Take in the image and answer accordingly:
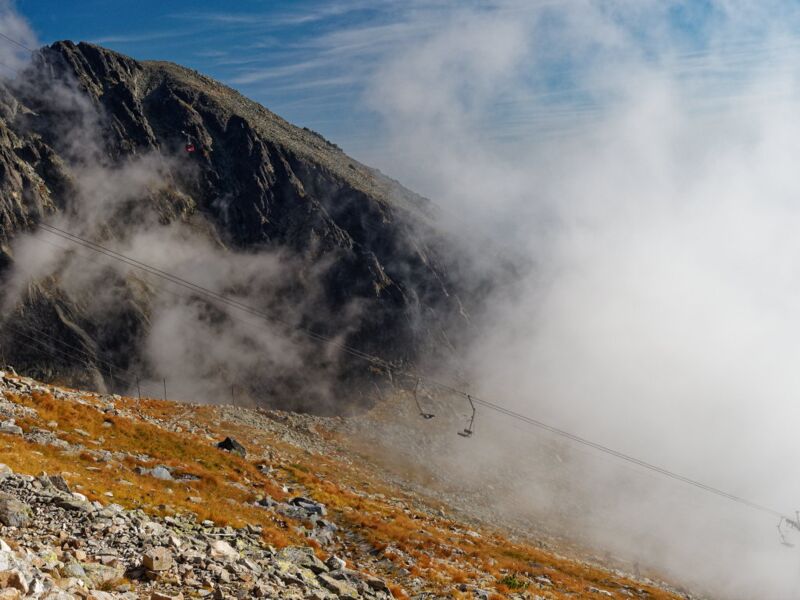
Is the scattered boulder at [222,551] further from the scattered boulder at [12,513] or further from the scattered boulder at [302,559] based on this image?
the scattered boulder at [12,513]

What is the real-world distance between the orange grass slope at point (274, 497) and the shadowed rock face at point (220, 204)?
87.9 metres

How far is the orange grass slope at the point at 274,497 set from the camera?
26.9 meters

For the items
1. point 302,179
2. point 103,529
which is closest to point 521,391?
point 302,179

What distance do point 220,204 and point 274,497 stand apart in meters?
143

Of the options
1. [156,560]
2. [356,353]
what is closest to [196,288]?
[356,353]

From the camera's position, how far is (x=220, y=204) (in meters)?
166

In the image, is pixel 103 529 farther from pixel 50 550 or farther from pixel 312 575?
pixel 312 575

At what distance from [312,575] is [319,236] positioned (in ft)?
483

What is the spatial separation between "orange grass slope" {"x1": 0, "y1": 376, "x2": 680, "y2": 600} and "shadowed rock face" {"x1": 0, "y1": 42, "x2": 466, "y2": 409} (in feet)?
289

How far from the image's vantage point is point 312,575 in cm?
2208

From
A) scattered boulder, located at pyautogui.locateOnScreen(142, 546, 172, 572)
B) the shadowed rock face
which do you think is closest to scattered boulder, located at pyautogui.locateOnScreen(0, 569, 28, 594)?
scattered boulder, located at pyautogui.locateOnScreen(142, 546, 172, 572)

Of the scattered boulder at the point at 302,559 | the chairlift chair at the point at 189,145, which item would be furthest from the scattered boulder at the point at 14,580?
the chairlift chair at the point at 189,145

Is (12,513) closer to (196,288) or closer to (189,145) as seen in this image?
(196,288)

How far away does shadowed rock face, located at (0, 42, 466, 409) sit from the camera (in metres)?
136
